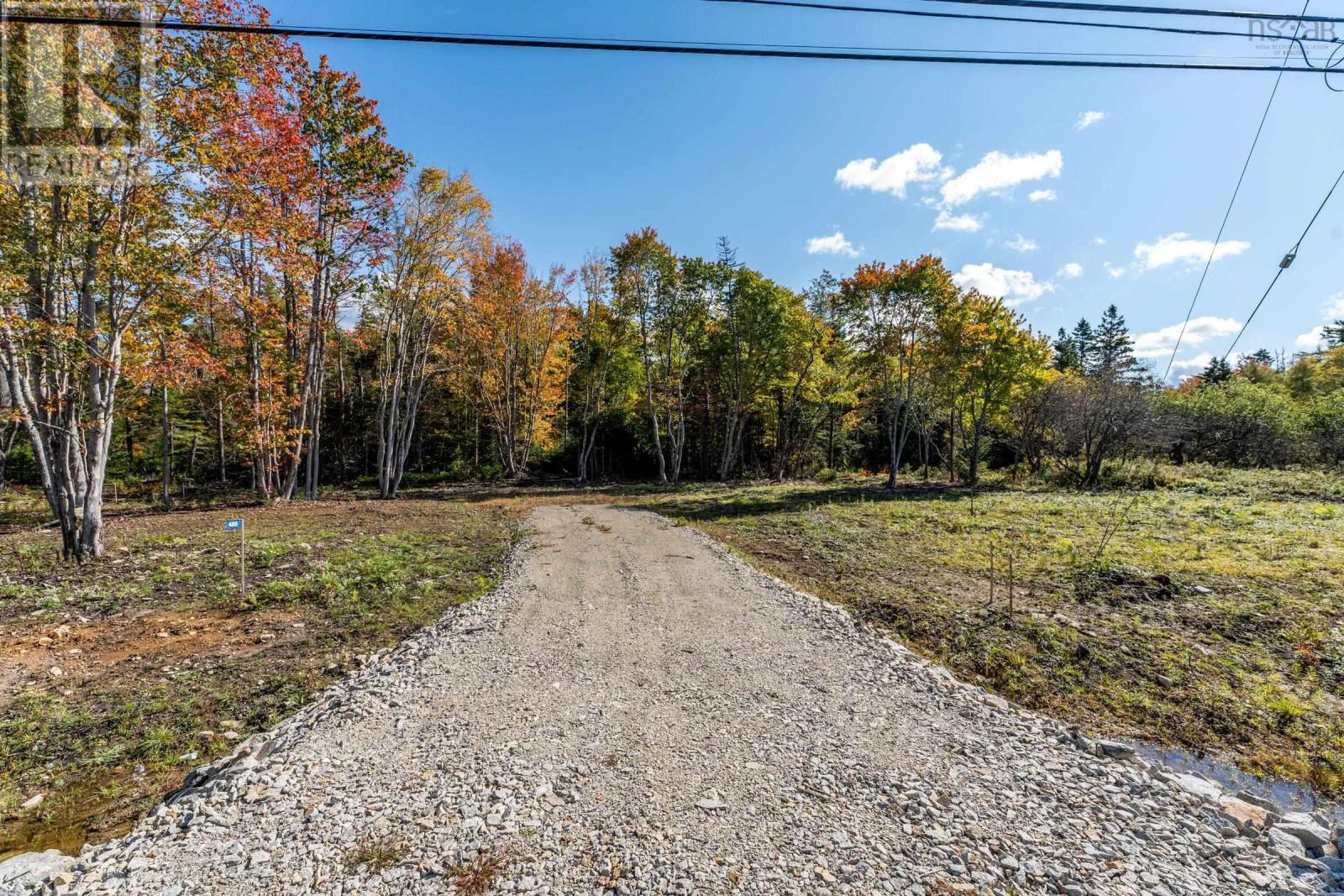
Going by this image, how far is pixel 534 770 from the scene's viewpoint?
162 inches

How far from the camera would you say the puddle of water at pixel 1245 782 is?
391cm

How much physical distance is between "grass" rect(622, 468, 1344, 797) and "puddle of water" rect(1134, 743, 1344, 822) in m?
0.13

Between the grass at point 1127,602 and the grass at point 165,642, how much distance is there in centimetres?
748

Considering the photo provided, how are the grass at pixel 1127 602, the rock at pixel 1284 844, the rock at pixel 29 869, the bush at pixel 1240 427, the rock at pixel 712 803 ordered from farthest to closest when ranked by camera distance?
the bush at pixel 1240 427, the grass at pixel 1127 602, the rock at pixel 712 803, the rock at pixel 1284 844, the rock at pixel 29 869

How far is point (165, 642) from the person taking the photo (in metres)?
6.36

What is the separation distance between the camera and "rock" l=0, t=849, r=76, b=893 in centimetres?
298

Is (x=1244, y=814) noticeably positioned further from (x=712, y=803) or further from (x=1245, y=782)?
(x=712, y=803)

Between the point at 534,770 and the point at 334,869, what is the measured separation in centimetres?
139

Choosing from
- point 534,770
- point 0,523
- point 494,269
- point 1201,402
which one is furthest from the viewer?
point 1201,402

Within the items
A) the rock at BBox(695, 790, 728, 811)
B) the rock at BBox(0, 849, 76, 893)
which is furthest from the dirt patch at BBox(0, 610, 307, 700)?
the rock at BBox(695, 790, 728, 811)

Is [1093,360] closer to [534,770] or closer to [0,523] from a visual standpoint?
[534,770]

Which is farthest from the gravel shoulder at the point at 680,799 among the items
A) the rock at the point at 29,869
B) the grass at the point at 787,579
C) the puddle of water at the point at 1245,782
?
the grass at the point at 787,579

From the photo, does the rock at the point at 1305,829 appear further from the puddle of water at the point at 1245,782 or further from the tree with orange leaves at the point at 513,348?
the tree with orange leaves at the point at 513,348

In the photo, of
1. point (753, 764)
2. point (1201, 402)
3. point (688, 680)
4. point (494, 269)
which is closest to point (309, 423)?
point (494, 269)
